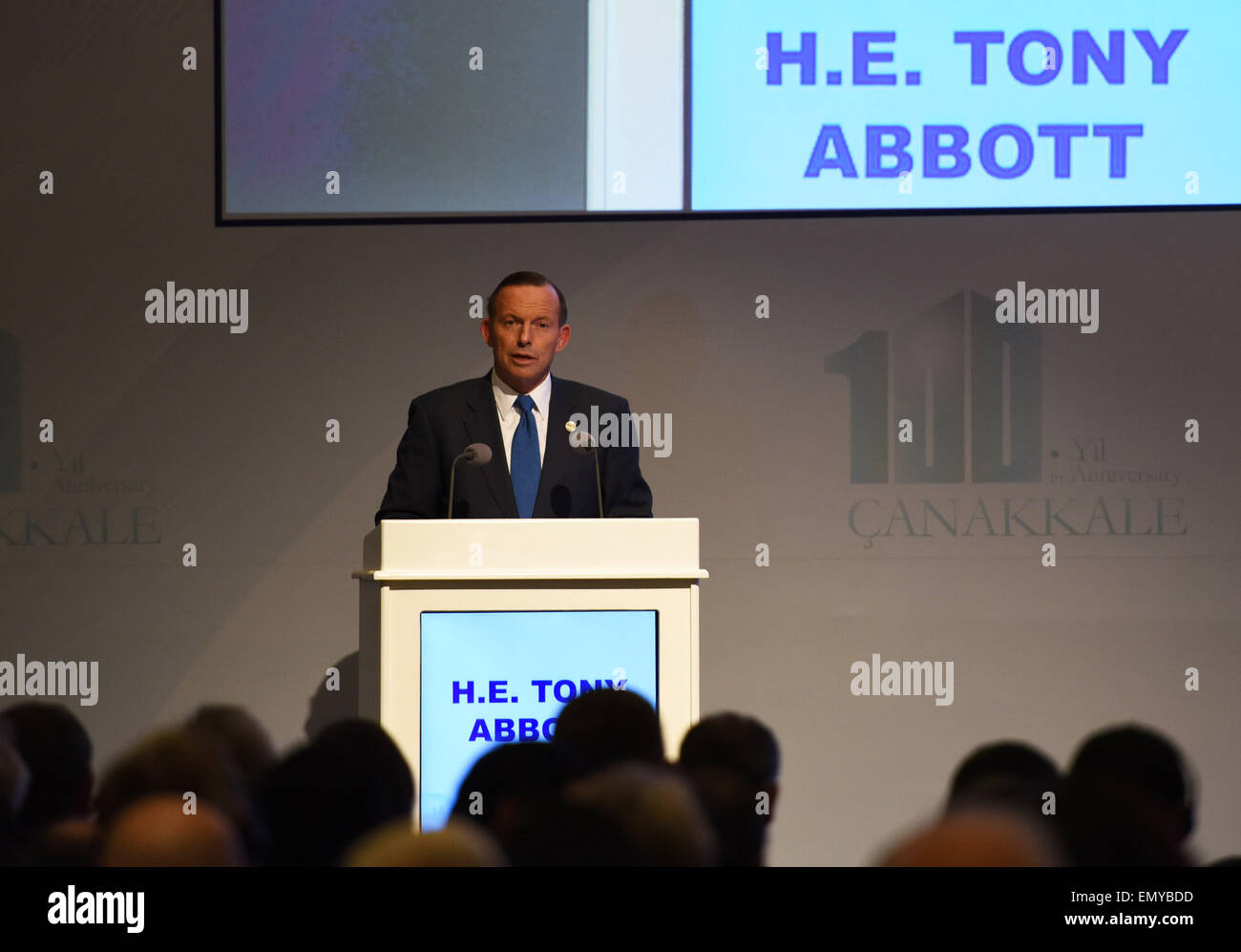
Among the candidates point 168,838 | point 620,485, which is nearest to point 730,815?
point 168,838

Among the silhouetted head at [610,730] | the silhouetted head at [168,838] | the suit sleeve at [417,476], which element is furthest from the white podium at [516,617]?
the silhouetted head at [168,838]

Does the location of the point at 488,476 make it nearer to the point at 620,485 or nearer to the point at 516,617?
the point at 620,485

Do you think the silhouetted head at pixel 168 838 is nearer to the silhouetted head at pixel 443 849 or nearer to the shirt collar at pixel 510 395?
the silhouetted head at pixel 443 849

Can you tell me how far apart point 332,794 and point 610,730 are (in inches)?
21.8

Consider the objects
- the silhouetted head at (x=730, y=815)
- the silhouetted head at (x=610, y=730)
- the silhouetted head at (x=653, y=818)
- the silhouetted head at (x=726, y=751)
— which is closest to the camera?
the silhouetted head at (x=653, y=818)

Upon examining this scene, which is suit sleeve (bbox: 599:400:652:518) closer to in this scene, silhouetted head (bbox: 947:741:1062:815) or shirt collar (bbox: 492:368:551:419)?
shirt collar (bbox: 492:368:551:419)

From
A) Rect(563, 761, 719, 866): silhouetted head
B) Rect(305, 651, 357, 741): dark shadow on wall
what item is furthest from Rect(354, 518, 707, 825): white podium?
Rect(305, 651, 357, 741): dark shadow on wall

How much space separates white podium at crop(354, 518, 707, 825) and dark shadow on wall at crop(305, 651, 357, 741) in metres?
1.68

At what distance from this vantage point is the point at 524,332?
340cm

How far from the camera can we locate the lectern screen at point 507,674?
2740 mm

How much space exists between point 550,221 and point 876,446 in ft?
4.44

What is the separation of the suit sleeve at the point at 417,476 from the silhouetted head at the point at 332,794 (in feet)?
3.56
